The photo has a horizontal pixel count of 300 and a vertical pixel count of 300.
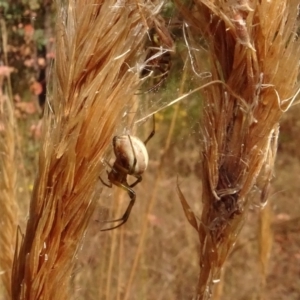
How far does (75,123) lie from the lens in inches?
15.4

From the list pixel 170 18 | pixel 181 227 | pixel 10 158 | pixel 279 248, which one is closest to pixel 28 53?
pixel 181 227

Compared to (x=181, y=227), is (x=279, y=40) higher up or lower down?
higher up

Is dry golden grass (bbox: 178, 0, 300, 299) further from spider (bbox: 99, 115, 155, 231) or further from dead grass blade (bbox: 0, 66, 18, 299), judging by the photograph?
dead grass blade (bbox: 0, 66, 18, 299)

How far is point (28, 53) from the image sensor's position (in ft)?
6.04

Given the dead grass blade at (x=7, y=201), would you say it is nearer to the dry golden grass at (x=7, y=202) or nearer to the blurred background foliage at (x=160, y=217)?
the dry golden grass at (x=7, y=202)

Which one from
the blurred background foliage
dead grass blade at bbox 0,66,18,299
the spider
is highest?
the spider

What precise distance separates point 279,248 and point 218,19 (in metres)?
1.47

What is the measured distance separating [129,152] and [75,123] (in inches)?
2.3

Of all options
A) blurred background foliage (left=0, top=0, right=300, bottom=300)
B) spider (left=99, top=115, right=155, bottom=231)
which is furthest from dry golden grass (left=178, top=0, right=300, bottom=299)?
blurred background foliage (left=0, top=0, right=300, bottom=300)

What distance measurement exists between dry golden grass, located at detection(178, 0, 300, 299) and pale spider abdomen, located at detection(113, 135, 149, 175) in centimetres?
6

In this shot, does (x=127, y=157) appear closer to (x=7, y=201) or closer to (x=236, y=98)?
(x=236, y=98)

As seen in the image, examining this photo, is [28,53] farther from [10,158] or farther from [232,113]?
[232,113]

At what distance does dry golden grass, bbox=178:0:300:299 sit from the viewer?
16.3 inches

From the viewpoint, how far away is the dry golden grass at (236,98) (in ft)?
1.36
